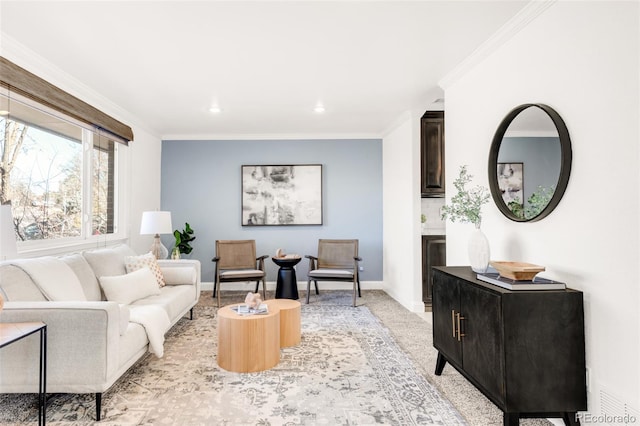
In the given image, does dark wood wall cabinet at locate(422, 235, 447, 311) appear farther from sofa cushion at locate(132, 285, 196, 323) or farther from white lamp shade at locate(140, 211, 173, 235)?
white lamp shade at locate(140, 211, 173, 235)

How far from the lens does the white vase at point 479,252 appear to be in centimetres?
225

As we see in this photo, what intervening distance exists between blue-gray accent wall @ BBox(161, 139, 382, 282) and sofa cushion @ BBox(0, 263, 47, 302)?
128 inches

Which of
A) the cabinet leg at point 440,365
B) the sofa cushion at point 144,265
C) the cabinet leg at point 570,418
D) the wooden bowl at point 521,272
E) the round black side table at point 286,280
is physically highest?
the wooden bowl at point 521,272

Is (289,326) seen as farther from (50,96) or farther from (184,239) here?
(50,96)

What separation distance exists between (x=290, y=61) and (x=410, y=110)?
6.30 feet

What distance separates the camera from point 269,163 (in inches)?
222

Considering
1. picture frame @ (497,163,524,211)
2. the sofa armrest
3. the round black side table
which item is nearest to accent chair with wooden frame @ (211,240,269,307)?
the round black side table

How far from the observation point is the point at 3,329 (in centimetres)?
182

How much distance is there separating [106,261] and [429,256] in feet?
11.7

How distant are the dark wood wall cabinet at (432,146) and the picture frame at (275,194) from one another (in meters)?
1.73

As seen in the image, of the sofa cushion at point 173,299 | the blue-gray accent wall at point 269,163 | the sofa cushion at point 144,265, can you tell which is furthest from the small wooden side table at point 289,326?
the blue-gray accent wall at point 269,163

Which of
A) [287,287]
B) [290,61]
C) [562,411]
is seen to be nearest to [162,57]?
[290,61]

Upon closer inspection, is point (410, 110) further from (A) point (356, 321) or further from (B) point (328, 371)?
(B) point (328, 371)

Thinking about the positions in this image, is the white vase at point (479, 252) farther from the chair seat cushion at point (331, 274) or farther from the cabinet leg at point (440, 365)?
the chair seat cushion at point (331, 274)
